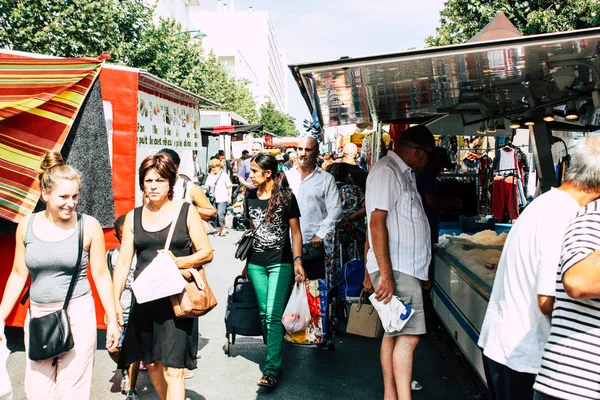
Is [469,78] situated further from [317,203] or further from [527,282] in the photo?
[527,282]

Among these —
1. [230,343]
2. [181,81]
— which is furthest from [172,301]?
[181,81]

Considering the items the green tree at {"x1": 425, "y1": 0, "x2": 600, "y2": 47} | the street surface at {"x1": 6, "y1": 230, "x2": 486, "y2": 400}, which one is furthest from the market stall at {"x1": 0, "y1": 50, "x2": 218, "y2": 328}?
the green tree at {"x1": 425, "y1": 0, "x2": 600, "y2": 47}

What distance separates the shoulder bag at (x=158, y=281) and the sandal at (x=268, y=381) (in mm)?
1613

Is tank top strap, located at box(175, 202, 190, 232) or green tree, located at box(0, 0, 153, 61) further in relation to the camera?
green tree, located at box(0, 0, 153, 61)

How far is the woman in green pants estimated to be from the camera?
15.4 ft

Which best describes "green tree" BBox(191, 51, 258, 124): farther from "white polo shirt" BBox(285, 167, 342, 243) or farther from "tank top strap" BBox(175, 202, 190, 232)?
"tank top strap" BBox(175, 202, 190, 232)

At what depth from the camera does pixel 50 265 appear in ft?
10.3

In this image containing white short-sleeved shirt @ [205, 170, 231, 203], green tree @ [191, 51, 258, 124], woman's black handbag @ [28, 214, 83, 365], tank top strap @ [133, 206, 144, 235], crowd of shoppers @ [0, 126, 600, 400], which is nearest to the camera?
crowd of shoppers @ [0, 126, 600, 400]

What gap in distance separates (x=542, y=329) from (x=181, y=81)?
19.4 metres

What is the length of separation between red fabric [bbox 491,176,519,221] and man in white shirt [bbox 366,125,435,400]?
6.36m

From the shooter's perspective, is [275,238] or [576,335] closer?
[576,335]

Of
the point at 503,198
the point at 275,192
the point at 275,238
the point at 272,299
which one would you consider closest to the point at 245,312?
the point at 272,299

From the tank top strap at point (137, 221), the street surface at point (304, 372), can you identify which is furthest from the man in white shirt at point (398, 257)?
the tank top strap at point (137, 221)

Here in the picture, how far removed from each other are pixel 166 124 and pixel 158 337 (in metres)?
3.83
